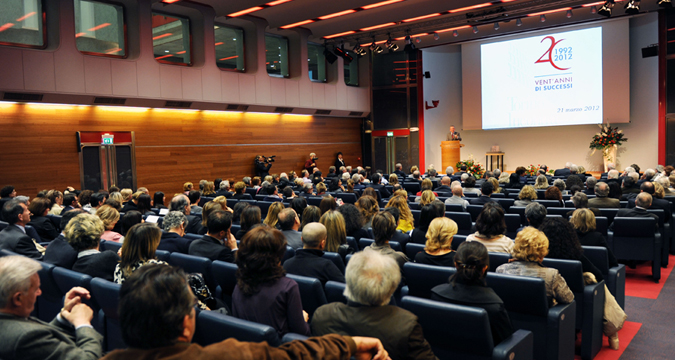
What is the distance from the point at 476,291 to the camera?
8.10ft

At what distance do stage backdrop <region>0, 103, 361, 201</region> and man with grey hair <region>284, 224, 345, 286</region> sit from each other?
9.76m

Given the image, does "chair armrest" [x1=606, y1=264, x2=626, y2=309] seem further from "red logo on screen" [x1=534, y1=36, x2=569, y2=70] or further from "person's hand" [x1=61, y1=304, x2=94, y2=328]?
"red logo on screen" [x1=534, y1=36, x2=569, y2=70]

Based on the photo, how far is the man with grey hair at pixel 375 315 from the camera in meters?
1.84

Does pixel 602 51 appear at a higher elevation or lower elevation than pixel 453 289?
higher

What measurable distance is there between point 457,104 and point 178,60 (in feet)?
35.3

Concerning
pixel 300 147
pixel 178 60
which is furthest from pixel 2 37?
pixel 300 147

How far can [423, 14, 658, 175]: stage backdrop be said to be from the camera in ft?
47.4

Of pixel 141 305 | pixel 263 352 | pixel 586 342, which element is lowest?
pixel 586 342

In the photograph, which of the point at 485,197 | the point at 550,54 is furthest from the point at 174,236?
the point at 550,54

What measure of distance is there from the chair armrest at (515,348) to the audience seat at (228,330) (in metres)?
1.12

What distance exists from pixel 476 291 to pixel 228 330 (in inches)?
51.8

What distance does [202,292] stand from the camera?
2680mm

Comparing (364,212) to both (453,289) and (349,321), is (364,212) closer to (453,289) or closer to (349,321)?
(453,289)

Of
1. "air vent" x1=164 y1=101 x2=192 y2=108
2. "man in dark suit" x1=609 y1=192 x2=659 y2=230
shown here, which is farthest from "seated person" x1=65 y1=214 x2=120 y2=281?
"air vent" x1=164 y1=101 x2=192 y2=108
